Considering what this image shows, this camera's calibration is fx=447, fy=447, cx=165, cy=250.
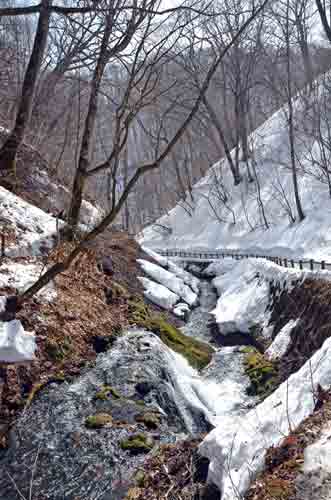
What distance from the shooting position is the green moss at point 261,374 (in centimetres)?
1041

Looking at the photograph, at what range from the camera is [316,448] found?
152 inches

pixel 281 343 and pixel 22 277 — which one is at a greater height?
pixel 22 277

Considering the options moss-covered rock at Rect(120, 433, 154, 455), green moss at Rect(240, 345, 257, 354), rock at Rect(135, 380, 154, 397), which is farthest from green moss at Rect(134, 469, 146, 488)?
green moss at Rect(240, 345, 257, 354)

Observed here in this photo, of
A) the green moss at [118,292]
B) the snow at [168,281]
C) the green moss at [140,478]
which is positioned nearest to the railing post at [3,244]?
the green moss at [118,292]

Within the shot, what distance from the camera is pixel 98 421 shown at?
677 centimetres

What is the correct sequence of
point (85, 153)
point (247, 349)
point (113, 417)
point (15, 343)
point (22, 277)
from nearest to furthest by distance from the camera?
point (113, 417) < point (15, 343) < point (85, 153) < point (22, 277) < point (247, 349)

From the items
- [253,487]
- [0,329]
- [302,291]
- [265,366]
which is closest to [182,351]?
[265,366]

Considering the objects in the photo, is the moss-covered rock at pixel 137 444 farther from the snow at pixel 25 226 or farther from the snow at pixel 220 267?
the snow at pixel 220 267

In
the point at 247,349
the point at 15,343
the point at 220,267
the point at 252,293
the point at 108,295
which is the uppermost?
the point at 15,343

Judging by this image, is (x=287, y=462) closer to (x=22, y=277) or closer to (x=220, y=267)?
(x=22, y=277)

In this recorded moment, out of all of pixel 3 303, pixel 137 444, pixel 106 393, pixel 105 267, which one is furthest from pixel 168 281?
pixel 137 444

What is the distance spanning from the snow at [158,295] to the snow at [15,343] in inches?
343

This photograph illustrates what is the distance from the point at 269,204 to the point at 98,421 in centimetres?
2769

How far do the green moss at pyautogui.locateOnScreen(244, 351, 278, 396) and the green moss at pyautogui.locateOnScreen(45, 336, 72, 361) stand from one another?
4.65 metres
